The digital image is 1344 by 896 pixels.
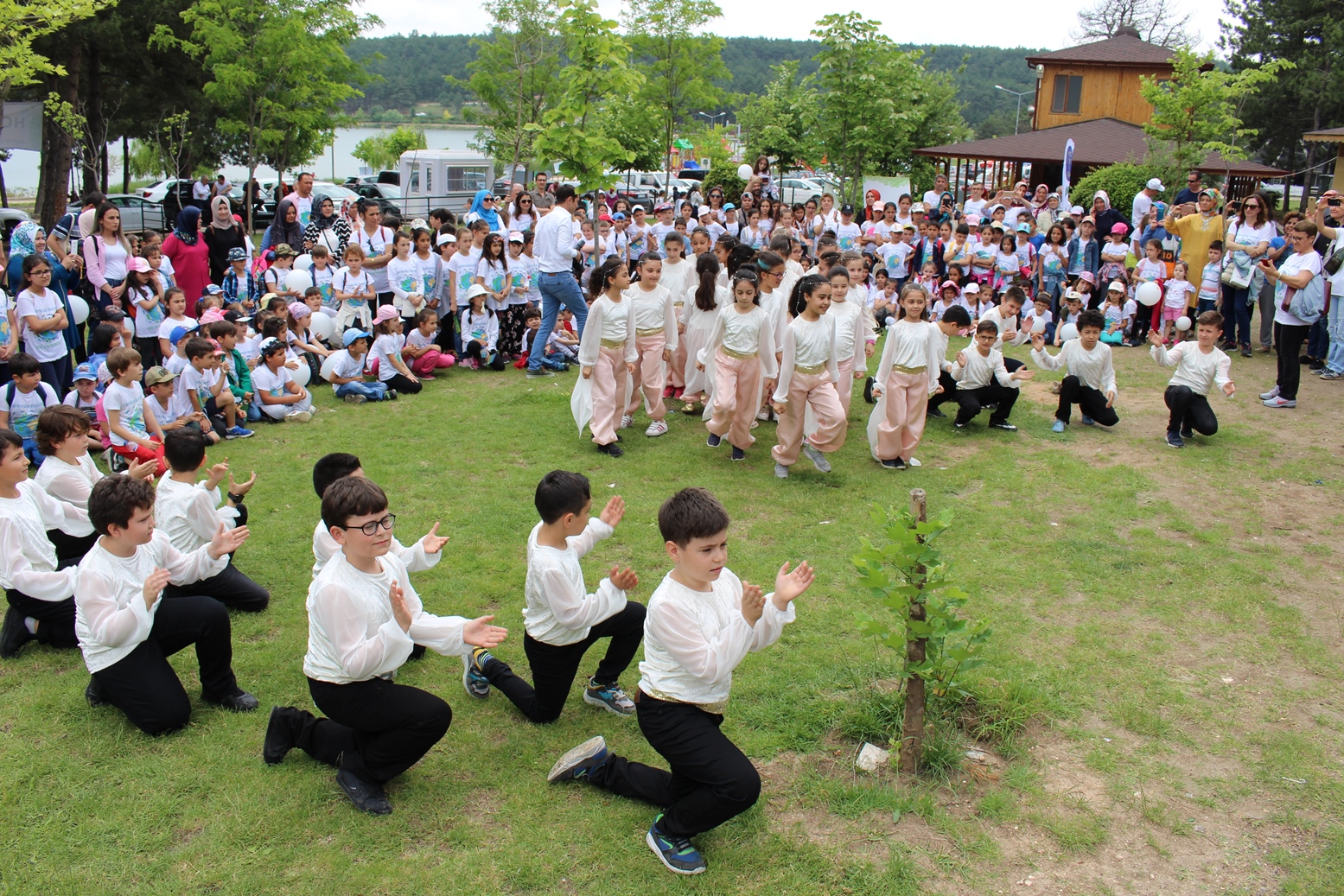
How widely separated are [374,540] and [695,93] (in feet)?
95.1

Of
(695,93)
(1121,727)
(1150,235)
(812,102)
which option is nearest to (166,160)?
(695,93)

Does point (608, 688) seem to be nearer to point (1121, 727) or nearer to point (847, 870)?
point (847, 870)

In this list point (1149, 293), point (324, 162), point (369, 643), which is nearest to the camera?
point (369, 643)

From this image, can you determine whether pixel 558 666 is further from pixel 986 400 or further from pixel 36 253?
pixel 36 253

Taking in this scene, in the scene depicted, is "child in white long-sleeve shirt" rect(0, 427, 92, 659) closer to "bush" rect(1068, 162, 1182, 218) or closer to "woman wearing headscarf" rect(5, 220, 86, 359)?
"woman wearing headscarf" rect(5, 220, 86, 359)

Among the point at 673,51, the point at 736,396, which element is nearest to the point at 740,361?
the point at 736,396

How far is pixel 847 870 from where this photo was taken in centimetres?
352

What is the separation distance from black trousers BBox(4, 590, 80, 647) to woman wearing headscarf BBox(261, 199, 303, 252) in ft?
25.5

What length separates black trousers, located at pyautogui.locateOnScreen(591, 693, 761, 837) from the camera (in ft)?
11.4

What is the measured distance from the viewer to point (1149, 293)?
13.0 meters

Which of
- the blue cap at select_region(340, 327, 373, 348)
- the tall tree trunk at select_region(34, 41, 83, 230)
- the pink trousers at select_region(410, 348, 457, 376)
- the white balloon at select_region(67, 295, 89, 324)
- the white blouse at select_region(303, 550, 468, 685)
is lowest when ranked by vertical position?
the white blouse at select_region(303, 550, 468, 685)

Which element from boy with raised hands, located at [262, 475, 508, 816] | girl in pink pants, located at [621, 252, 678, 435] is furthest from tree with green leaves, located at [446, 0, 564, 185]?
boy with raised hands, located at [262, 475, 508, 816]

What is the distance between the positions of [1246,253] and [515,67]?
2937cm

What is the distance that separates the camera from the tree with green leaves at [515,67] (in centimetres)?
3478
